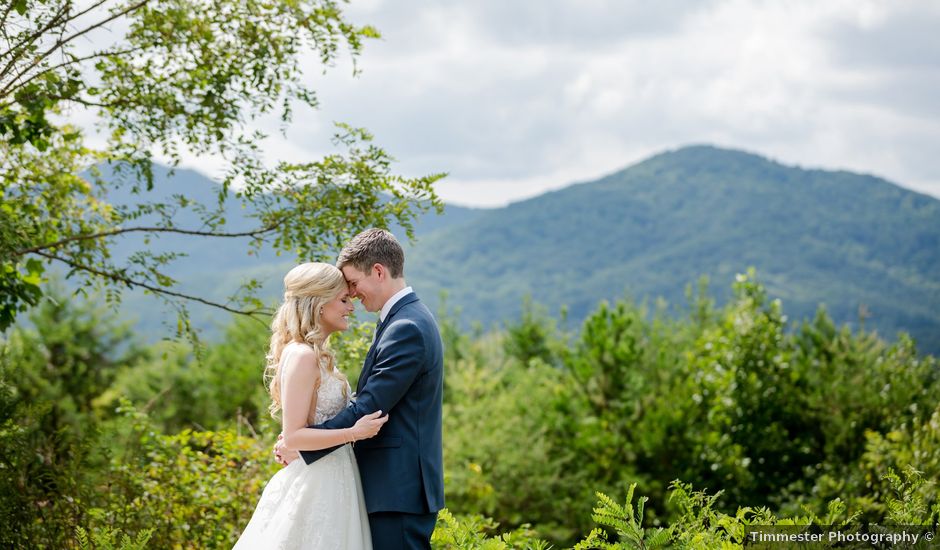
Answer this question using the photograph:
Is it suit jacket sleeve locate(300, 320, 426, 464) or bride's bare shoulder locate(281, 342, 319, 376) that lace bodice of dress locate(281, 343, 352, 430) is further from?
suit jacket sleeve locate(300, 320, 426, 464)

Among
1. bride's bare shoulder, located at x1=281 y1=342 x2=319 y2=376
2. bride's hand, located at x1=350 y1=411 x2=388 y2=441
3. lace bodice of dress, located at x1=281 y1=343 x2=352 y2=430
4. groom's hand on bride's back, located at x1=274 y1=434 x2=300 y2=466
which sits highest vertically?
bride's bare shoulder, located at x1=281 y1=342 x2=319 y2=376

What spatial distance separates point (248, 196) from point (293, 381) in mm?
2995

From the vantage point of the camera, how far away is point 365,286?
438cm

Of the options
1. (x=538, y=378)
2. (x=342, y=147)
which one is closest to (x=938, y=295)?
(x=538, y=378)

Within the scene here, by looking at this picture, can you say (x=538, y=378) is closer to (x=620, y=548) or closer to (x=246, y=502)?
(x=246, y=502)

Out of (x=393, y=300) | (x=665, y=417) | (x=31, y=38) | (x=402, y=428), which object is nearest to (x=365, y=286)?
(x=393, y=300)

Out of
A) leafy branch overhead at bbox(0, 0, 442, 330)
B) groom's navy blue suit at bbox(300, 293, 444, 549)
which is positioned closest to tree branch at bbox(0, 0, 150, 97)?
leafy branch overhead at bbox(0, 0, 442, 330)

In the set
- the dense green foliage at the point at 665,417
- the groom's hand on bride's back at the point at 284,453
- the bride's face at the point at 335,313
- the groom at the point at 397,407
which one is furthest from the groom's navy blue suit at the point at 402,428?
the dense green foliage at the point at 665,417

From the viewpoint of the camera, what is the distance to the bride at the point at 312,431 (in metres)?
4.18

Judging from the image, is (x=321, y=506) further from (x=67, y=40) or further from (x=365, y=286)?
(x=67, y=40)

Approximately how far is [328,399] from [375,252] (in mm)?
702

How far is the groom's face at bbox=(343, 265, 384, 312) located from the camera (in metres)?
4.36

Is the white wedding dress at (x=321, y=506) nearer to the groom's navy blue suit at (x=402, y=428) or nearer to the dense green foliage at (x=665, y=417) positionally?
the groom's navy blue suit at (x=402, y=428)

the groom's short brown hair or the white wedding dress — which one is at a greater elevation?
the groom's short brown hair
